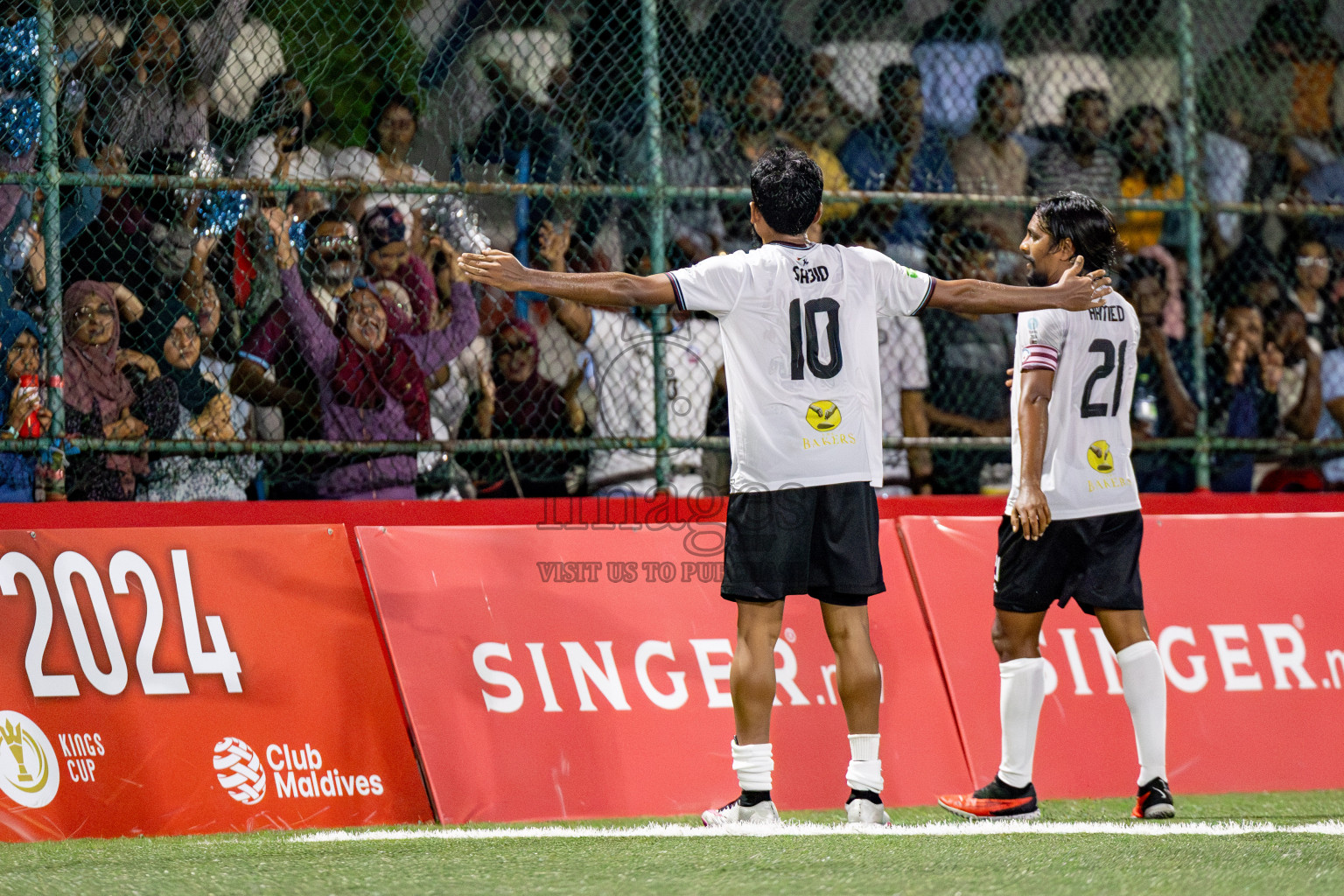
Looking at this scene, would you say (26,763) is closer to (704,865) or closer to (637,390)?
(704,865)

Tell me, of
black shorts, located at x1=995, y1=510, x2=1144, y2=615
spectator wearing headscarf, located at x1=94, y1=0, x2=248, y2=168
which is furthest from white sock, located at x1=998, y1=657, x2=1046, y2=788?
spectator wearing headscarf, located at x1=94, y1=0, x2=248, y2=168

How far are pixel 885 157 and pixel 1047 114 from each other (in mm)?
1082

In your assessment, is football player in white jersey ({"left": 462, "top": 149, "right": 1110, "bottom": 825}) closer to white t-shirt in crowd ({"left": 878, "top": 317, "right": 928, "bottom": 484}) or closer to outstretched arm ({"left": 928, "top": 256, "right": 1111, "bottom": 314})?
outstretched arm ({"left": 928, "top": 256, "right": 1111, "bottom": 314})

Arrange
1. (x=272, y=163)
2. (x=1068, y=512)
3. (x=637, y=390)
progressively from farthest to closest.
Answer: (x=637, y=390) → (x=272, y=163) → (x=1068, y=512)

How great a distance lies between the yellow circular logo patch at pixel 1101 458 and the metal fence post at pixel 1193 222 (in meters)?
2.33

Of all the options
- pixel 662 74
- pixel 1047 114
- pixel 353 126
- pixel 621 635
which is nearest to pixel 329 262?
pixel 353 126

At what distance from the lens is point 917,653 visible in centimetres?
529

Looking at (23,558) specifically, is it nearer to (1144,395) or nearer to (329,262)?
(329,262)

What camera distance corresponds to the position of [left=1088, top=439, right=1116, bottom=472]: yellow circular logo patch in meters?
4.70

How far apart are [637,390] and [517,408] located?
0.53m

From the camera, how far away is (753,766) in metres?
4.23

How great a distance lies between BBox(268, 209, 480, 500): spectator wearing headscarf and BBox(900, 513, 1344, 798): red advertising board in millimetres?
2124

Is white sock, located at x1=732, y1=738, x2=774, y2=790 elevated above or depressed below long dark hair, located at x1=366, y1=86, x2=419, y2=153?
below

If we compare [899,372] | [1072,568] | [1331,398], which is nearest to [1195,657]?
[1072,568]
